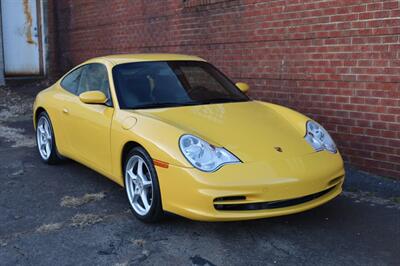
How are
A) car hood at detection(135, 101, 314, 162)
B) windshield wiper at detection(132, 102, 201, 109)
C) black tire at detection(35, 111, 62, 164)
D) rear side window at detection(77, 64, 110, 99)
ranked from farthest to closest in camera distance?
black tire at detection(35, 111, 62, 164), rear side window at detection(77, 64, 110, 99), windshield wiper at detection(132, 102, 201, 109), car hood at detection(135, 101, 314, 162)

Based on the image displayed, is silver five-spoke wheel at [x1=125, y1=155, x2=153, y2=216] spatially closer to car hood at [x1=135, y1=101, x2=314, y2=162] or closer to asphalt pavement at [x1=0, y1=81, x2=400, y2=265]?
asphalt pavement at [x1=0, y1=81, x2=400, y2=265]

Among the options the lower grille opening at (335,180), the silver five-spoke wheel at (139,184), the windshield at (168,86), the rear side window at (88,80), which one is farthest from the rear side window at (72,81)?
the lower grille opening at (335,180)

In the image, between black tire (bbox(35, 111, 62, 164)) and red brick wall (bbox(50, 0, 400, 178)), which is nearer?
red brick wall (bbox(50, 0, 400, 178))

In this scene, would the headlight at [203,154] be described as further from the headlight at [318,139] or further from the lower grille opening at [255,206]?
the headlight at [318,139]

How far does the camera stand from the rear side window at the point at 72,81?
568 centimetres

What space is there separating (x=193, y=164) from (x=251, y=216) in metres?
0.56

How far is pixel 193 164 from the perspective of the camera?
12.3ft

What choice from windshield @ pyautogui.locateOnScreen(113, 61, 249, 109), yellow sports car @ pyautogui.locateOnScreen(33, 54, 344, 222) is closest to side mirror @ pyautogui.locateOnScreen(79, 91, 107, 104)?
yellow sports car @ pyautogui.locateOnScreen(33, 54, 344, 222)

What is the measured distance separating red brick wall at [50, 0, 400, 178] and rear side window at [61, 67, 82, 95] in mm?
2505

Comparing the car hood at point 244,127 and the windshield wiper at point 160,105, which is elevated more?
the windshield wiper at point 160,105

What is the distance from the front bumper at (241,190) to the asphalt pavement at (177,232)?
0.26 meters

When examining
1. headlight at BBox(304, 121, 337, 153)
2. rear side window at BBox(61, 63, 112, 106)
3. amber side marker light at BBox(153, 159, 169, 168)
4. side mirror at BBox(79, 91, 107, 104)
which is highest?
rear side window at BBox(61, 63, 112, 106)

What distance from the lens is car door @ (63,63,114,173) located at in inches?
186

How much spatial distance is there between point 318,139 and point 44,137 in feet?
11.2
